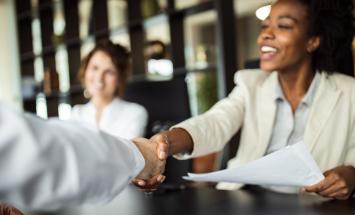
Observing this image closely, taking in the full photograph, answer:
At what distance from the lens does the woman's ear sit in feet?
5.63

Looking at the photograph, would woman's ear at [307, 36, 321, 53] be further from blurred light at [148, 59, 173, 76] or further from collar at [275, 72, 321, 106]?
blurred light at [148, 59, 173, 76]

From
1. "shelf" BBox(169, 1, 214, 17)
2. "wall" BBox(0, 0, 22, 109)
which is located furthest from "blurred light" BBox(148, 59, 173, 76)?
"wall" BBox(0, 0, 22, 109)

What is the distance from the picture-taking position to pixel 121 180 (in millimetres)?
674

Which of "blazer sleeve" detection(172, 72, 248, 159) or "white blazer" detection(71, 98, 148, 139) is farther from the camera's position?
"white blazer" detection(71, 98, 148, 139)

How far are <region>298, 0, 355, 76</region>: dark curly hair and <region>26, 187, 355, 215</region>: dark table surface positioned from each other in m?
0.74

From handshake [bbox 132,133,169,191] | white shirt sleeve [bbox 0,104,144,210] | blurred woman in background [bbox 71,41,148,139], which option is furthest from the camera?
blurred woman in background [bbox 71,41,148,139]

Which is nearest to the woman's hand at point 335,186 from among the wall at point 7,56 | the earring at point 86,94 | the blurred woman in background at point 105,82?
the blurred woman in background at point 105,82

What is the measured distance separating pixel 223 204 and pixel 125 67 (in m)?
1.94

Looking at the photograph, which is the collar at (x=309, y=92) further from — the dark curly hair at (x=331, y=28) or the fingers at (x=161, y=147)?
the fingers at (x=161, y=147)

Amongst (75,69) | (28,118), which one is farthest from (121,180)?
(75,69)

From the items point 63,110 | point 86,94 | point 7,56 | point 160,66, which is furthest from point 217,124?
point 7,56

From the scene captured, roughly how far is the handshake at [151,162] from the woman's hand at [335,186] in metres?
0.38

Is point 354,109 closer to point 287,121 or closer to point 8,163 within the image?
point 287,121

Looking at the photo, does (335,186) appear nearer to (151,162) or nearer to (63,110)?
(151,162)
